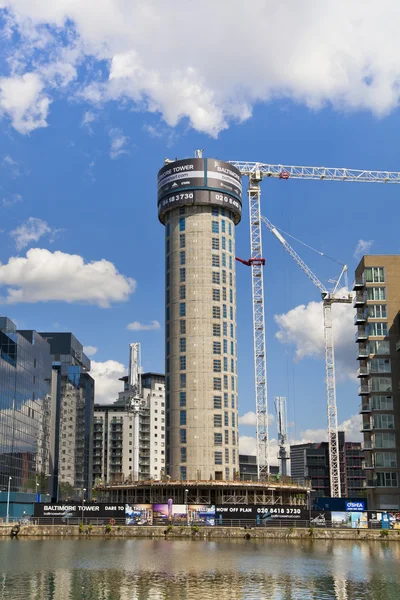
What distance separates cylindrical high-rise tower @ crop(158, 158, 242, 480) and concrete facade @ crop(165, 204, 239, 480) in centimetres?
22

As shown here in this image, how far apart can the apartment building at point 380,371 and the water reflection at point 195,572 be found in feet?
161

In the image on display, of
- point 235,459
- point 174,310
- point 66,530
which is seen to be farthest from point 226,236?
point 66,530

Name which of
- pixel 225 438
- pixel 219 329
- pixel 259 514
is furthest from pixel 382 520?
pixel 219 329

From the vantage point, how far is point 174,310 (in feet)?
574

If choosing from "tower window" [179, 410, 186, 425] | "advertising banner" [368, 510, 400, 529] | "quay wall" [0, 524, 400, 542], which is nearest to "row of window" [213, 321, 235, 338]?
"tower window" [179, 410, 186, 425]

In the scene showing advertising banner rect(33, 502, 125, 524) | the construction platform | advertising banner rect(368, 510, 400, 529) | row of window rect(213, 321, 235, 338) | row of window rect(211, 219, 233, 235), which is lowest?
advertising banner rect(368, 510, 400, 529)

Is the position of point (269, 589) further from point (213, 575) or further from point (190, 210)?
point (190, 210)

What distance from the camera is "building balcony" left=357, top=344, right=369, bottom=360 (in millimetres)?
160750

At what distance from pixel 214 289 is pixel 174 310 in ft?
34.5

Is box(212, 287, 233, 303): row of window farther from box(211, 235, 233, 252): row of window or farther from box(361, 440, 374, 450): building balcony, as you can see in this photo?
box(361, 440, 374, 450): building balcony

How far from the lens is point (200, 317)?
172 metres

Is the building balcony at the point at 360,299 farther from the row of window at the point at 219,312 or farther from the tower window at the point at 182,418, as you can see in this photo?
the tower window at the point at 182,418

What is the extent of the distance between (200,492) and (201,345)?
1287 inches

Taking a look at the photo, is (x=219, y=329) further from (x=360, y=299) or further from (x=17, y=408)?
(x=17, y=408)
